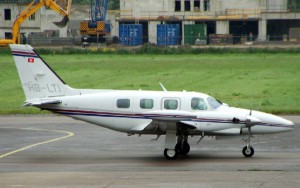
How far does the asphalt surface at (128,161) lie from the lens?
78.1ft

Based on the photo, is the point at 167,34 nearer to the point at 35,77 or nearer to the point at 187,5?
the point at 187,5

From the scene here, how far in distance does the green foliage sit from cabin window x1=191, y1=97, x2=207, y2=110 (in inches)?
592

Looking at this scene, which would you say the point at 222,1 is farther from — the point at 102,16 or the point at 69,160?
the point at 69,160

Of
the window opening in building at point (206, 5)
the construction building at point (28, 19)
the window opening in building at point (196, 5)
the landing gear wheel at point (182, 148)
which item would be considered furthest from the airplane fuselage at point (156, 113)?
the window opening in building at point (196, 5)

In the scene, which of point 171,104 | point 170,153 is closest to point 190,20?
point 171,104

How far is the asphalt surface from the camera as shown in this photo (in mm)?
23812

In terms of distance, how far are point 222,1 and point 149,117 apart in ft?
299

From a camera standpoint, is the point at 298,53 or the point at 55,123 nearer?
the point at 55,123

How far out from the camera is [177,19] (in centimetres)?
11731

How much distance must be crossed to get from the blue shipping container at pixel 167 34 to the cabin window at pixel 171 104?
8162cm

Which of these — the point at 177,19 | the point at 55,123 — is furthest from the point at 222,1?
the point at 55,123

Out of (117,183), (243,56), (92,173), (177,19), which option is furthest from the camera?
(177,19)

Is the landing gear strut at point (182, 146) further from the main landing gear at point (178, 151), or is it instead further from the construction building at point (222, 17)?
the construction building at point (222, 17)

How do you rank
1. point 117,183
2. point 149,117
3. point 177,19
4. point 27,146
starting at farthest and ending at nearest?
point 177,19, point 27,146, point 149,117, point 117,183
